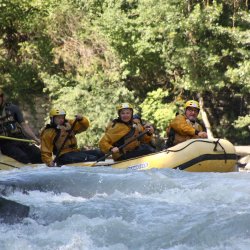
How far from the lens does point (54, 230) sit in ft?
17.9

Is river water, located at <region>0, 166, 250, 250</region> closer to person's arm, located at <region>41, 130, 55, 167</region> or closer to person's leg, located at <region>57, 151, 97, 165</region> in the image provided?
person's arm, located at <region>41, 130, 55, 167</region>

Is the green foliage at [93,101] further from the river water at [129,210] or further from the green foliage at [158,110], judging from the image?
the river water at [129,210]

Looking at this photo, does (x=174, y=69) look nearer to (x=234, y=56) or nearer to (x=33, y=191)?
(x=234, y=56)

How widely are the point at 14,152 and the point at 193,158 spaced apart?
3.25m

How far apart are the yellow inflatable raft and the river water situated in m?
0.29

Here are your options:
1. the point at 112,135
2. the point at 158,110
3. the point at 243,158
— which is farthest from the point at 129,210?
the point at 158,110

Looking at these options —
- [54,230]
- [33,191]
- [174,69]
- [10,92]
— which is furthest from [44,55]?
[54,230]

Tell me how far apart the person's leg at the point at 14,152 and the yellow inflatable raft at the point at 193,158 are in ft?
6.53

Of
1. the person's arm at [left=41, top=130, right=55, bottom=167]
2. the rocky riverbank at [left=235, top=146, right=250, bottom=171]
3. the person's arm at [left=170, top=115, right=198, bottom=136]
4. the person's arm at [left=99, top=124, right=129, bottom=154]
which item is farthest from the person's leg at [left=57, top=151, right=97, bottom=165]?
the rocky riverbank at [left=235, top=146, right=250, bottom=171]

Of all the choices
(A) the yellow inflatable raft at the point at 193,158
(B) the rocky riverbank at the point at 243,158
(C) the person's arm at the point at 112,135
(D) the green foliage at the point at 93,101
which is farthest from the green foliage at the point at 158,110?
(A) the yellow inflatable raft at the point at 193,158

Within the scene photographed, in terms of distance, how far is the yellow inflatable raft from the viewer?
29.1 ft

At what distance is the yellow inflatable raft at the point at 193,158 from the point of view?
8.87m

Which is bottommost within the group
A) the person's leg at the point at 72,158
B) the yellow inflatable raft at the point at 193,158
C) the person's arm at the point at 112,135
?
the person's leg at the point at 72,158

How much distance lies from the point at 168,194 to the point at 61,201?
1224 mm
